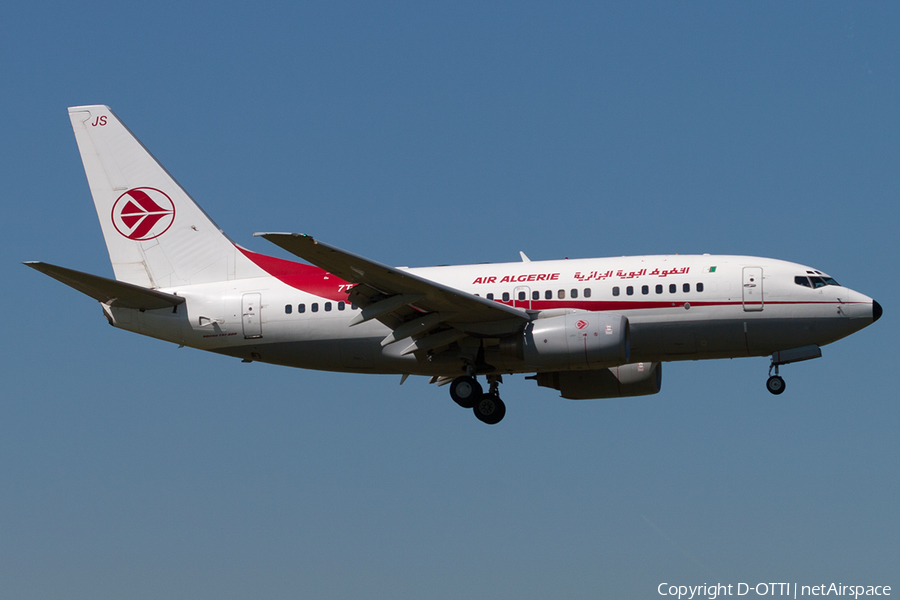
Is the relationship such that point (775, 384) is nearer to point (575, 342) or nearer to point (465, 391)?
point (575, 342)

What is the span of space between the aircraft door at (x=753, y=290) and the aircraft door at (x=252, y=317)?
14.0 m

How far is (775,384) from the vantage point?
104ft

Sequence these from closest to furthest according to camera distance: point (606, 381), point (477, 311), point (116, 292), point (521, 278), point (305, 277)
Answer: point (477, 311) → point (521, 278) → point (116, 292) → point (305, 277) → point (606, 381)

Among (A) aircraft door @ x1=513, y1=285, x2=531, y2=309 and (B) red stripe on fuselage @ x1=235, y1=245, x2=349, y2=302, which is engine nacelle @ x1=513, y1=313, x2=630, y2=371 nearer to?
(A) aircraft door @ x1=513, y1=285, x2=531, y2=309

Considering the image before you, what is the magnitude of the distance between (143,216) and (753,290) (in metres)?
19.2

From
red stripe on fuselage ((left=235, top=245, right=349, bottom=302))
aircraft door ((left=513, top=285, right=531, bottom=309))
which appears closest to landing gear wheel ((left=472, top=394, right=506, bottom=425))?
aircraft door ((left=513, top=285, right=531, bottom=309))

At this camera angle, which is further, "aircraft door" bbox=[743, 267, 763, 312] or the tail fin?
the tail fin

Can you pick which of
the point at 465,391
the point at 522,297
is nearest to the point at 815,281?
the point at 522,297

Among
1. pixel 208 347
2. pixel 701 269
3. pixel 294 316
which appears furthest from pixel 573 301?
pixel 208 347

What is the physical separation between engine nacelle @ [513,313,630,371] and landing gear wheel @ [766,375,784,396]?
424 centimetres

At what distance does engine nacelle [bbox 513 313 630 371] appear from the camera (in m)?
30.4

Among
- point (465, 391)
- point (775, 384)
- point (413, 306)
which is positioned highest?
point (413, 306)

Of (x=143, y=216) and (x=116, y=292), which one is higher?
(x=143, y=216)

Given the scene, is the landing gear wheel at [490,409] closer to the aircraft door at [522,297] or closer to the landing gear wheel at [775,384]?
the aircraft door at [522,297]
